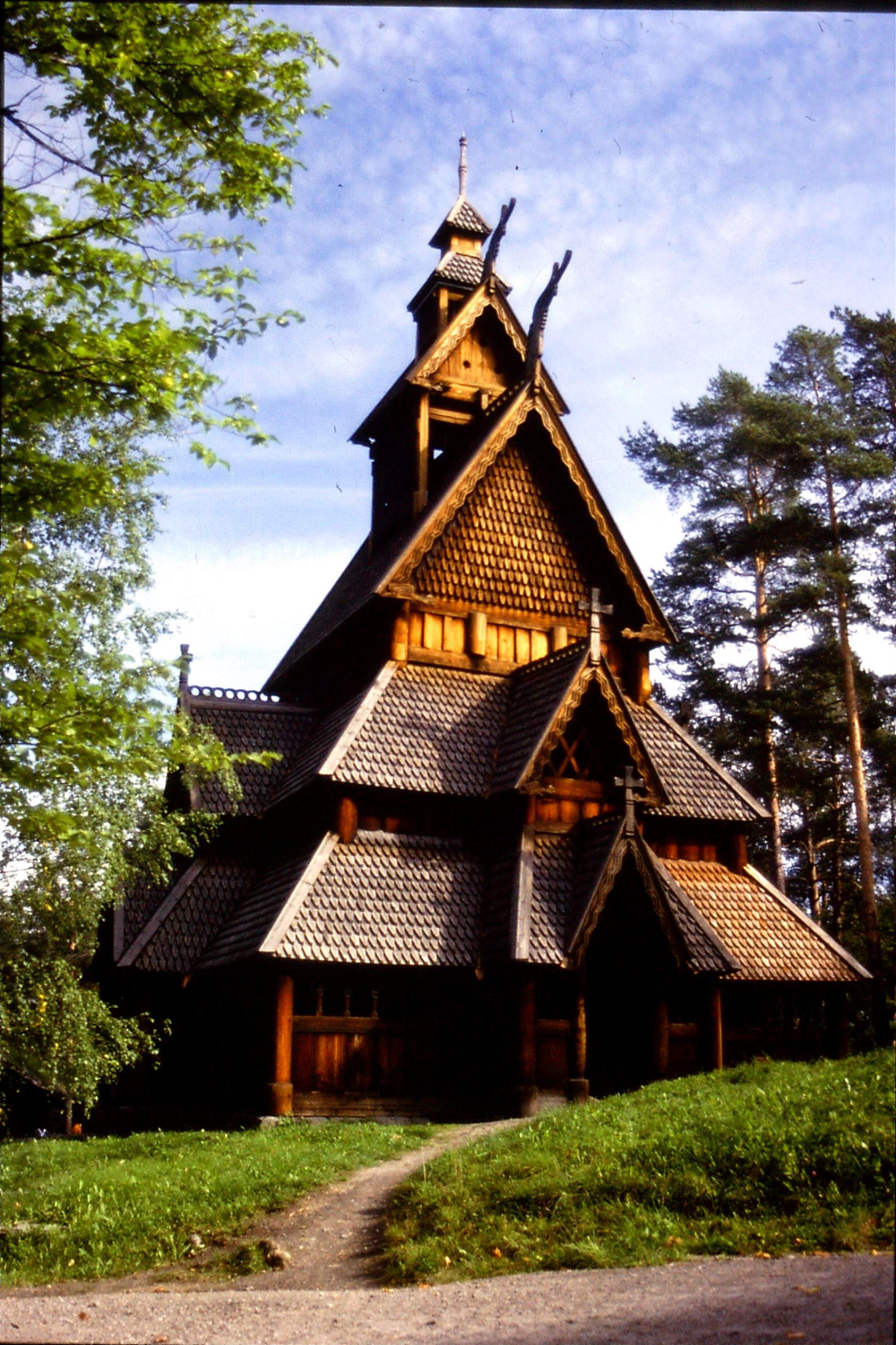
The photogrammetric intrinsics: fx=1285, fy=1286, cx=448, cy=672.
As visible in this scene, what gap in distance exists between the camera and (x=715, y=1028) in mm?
17672

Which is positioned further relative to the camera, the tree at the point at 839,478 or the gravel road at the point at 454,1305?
the tree at the point at 839,478

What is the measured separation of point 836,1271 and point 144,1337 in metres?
4.21

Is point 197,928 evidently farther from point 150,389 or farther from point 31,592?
point 150,389

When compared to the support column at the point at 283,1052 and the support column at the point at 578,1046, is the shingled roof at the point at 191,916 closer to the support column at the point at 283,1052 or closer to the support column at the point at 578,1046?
the support column at the point at 283,1052

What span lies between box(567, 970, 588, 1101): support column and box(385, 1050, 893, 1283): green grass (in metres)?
4.55

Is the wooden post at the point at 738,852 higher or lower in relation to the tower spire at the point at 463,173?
lower

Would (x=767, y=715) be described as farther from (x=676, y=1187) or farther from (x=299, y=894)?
(x=676, y=1187)

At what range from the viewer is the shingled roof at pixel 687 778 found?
20.1 m

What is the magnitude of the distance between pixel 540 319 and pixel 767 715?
12.2m

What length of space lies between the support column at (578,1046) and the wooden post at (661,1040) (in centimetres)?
95

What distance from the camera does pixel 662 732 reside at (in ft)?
70.8

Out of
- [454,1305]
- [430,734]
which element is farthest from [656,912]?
[454,1305]

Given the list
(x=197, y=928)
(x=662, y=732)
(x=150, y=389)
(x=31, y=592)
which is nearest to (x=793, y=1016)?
(x=662, y=732)

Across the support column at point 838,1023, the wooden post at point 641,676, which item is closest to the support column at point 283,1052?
the wooden post at point 641,676
